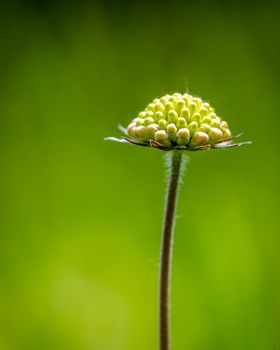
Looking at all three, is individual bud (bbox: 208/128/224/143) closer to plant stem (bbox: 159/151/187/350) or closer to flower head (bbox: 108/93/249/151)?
flower head (bbox: 108/93/249/151)

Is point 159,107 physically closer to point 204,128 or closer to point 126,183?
point 204,128

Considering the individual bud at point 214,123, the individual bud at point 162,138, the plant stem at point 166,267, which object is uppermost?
the individual bud at point 214,123

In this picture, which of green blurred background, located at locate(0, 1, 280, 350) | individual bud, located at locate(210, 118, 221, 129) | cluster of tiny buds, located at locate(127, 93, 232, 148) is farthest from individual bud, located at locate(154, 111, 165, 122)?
green blurred background, located at locate(0, 1, 280, 350)

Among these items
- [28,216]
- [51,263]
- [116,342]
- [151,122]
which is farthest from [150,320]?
[151,122]

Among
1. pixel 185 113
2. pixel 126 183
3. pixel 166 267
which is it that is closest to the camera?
pixel 166 267

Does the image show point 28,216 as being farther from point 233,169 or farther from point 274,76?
point 274,76

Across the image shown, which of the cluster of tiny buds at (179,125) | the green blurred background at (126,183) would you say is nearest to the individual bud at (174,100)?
the cluster of tiny buds at (179,125)

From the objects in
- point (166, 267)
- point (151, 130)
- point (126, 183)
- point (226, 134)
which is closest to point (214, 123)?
point (226, 134)

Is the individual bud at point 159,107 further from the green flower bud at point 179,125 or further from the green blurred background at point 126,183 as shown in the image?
the green blurred background at point 126,183
